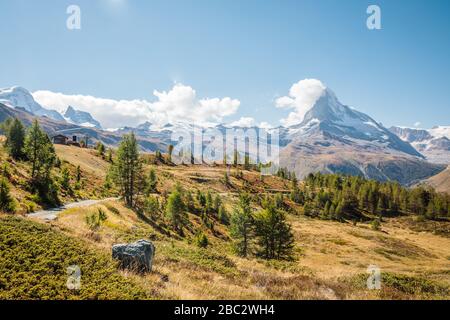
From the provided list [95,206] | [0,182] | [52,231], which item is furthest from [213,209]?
[52,231]

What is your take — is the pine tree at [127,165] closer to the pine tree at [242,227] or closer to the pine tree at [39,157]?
the pine tree at [39,157]

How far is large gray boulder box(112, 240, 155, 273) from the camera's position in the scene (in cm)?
1402

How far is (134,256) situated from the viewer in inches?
555

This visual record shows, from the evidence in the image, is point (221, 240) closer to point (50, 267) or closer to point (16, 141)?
point (16, 141)

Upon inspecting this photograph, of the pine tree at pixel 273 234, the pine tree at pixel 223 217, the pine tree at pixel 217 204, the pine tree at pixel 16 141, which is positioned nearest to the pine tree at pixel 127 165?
the pine tree at pixel 16 141

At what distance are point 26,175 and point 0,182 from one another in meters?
21.5

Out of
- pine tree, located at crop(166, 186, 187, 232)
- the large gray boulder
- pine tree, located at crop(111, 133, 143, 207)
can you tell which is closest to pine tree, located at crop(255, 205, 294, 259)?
pine tree, located at crop(166, 186, 187, 232)

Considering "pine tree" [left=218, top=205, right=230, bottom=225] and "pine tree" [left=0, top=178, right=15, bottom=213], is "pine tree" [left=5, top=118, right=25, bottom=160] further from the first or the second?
"pine tree" [left=218, top=205, right=230, bottom=225]

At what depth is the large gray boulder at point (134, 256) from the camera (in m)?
14.0

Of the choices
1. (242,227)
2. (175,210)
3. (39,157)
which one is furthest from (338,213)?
(39,157)

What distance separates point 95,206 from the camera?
4275cm

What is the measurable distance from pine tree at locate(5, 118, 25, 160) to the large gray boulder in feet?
190

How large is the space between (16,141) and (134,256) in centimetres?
6737
